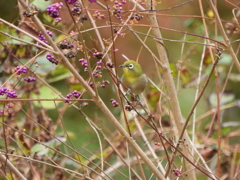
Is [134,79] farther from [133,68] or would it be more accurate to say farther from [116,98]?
[116,98]

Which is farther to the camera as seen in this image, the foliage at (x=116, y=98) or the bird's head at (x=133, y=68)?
the bird's head at (x=133, y=68)

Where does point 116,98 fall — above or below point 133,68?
below

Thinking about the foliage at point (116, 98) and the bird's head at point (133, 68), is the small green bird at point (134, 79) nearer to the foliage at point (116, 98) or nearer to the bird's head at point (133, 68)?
the bird's head at point (133, 68)

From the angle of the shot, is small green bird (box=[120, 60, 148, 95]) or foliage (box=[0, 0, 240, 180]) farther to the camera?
small green bird (box=[120, 60, 148, 95])

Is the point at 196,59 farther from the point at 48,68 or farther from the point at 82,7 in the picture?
the point at 82,7

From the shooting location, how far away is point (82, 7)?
174cm

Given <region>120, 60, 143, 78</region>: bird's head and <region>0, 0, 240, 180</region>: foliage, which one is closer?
<region>0, 0, 240, 180</region>: foliage

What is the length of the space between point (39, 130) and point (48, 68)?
0.64 meters

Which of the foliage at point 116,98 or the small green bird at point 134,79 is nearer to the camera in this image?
the foliage at point 116,98

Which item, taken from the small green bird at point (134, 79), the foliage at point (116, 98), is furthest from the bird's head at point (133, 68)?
the foliage at point (116, 98)

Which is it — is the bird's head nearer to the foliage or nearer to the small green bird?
the small green bird

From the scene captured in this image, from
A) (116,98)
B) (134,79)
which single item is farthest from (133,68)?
(116,98)

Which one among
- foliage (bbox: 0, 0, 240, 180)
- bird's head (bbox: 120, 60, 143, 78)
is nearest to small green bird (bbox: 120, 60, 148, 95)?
bird's head (bbox: 120, 60, 143, 78)

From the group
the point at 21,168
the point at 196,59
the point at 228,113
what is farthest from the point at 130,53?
the point at 21,168
